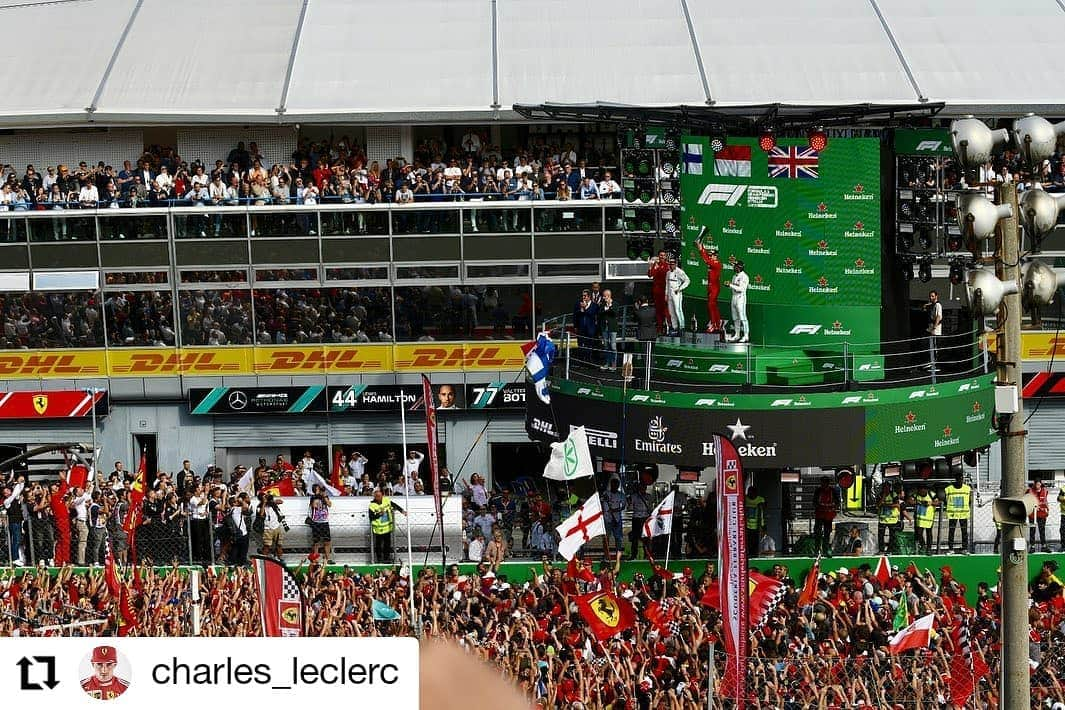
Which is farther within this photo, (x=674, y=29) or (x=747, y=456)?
(x=674, y=29)

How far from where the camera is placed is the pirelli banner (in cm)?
2472

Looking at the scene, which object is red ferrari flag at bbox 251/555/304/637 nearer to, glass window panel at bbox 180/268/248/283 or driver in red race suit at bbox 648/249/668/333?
driver in red race suit at bbox 648/249/668/333

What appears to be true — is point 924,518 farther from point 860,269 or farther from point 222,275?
point 222,275

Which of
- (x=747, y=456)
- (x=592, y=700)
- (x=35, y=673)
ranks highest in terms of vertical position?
(x=35, y=673)

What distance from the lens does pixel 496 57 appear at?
40875 mm

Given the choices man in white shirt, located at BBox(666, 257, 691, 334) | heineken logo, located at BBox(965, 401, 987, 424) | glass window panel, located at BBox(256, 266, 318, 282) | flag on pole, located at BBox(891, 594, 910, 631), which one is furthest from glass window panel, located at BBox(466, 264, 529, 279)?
flag on pole, located at BBox(891, 594, 910, 631)

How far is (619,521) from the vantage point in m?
26.8

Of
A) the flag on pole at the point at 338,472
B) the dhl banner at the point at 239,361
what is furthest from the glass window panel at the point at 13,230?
the flag on pole at the point at 338,472

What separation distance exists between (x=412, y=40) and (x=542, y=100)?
4834 millimetres

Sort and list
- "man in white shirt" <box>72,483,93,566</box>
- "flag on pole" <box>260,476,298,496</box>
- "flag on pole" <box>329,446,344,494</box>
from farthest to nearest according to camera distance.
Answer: "flag on pole" <box>329,446,344,494</box>
"flag on pole" <box>260,476,298,496</box>
"man in white shirt" <box>72,483,93,566</box>

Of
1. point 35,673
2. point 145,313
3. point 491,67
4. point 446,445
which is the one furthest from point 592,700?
point 491,67

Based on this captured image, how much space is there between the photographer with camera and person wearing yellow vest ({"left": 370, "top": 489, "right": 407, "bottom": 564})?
1618 millimetres

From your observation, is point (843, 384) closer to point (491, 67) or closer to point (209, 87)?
point (491, 67)

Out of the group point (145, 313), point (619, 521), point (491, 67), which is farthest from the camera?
point (491, 67)
